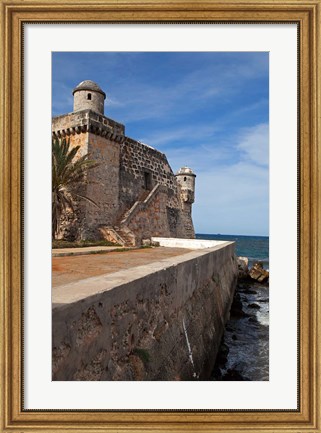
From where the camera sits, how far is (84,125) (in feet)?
37.5

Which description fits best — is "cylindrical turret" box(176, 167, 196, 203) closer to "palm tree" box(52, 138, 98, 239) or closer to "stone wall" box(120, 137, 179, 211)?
"stone wall" box(120, 137, 179, 211)

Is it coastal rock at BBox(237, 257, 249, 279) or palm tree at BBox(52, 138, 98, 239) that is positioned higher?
palm tree at BBox(52, 138, 98, 239)

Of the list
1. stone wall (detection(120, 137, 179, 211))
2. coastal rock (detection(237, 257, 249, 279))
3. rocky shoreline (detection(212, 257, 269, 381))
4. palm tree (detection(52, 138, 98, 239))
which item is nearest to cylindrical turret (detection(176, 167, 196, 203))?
stone wall (detection(120, 137, 179, 211))

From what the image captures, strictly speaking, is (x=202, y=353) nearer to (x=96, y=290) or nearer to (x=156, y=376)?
(x=156, y=376)

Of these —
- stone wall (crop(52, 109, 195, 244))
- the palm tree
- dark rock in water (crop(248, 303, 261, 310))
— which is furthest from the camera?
dark rock in water (crop(248, 303, 261, 310))

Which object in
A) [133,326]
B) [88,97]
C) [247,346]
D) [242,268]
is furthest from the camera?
[242,268]

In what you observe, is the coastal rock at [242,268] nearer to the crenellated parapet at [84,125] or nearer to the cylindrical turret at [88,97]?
the crenellated parapet at [84,125]

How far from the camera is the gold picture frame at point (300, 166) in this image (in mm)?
2326

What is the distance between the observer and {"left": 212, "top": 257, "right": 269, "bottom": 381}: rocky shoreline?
6186 millimetres

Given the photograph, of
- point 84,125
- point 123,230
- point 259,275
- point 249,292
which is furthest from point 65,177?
point 259,275

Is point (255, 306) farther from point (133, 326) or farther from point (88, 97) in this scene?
point (88, 97)

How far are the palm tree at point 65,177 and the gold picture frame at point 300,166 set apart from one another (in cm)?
744

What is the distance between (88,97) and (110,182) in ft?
12.7

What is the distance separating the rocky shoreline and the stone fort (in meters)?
5.36
